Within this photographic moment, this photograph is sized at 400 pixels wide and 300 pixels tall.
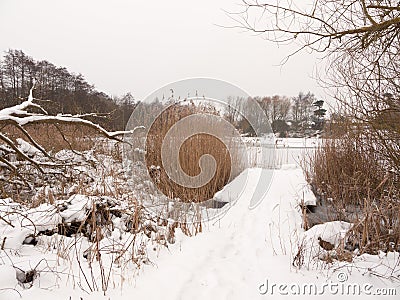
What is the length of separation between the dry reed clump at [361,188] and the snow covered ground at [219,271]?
200mm

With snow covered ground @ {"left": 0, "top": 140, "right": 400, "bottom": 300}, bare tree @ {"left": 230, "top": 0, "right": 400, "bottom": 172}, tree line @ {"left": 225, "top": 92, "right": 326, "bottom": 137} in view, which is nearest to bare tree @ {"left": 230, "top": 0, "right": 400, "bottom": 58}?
bare tree @ {"left": 230, "top": 0, "right": 400, "bottom": 172}

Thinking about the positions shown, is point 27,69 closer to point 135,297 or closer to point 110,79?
point 110,79

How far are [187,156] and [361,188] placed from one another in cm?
268

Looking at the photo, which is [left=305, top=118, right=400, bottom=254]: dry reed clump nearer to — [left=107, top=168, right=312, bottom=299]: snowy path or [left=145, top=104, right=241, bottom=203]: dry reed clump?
[left=107, top=168, right=312, bottom=299]: snowy path

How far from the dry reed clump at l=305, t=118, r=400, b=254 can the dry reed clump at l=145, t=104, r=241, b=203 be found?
5.68 feet

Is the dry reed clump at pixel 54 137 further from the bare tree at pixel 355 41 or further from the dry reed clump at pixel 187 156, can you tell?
the bare tree at pixel 355 41

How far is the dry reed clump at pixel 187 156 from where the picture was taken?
4395 millimetres

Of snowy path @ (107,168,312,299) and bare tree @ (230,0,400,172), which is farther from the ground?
bare tree @ (230,0,400,172)

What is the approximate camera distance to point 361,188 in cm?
365

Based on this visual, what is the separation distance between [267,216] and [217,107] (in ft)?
10.4

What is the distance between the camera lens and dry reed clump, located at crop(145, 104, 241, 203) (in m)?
4.39

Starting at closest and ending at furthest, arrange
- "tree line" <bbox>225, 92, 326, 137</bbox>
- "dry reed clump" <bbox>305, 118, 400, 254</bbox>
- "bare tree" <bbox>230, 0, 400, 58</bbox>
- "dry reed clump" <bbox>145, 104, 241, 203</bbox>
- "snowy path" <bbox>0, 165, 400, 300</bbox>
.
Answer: "snowy path" <bbox>0, 165, 400, 300</bbox>
"dry reed clump" <bbox>305, 118, 400, 254</bbox>
"bare tree" <bbox>230, 0, 400, 58</bbox>
"dry reed clump" <bbox>145, 104, 241, 203</bbox>
"tree line" <bbox>225, 92, 326, 137</bbox>

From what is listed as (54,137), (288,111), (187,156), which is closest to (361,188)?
(187,156)

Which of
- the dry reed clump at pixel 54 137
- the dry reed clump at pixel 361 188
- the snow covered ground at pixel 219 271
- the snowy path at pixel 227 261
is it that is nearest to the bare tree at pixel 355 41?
the dry reed clump at pixel 361 188
